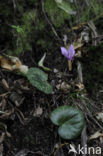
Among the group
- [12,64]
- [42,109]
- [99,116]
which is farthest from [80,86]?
[12,64]

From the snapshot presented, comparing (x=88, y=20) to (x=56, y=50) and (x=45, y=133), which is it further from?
(x=45, y=133)

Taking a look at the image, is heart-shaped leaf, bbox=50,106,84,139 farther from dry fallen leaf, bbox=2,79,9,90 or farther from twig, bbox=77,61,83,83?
dry fallen leaf, bbox=2,79,9,90

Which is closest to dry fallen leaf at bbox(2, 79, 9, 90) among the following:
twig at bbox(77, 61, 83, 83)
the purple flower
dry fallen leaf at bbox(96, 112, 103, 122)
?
the purple flower

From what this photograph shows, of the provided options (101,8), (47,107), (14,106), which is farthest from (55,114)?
(101,8)

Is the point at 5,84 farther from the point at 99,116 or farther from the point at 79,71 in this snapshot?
the point at 99,116

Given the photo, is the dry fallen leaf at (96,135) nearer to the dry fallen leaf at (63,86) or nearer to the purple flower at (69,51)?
the dry fallen leaf at (63,86)

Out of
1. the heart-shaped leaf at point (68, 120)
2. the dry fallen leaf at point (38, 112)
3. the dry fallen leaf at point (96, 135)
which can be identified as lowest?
the dry fallen leaf at point (96, 135)

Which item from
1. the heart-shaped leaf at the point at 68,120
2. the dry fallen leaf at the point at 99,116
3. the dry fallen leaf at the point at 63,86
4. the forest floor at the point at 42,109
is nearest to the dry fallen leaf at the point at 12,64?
the forest floor at the point at 42,109
